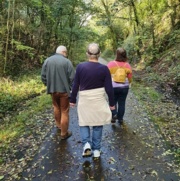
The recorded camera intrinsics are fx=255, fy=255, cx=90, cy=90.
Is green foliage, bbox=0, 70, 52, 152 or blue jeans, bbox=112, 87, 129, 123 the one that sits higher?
blue jeans, bbox=112, 87, 129, 123

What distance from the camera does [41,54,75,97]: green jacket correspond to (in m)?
5.42

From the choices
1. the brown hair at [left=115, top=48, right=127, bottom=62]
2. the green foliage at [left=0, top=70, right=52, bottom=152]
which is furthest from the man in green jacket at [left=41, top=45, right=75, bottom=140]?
the green foliage at [left=0, top=70, right=52, bottom=152]

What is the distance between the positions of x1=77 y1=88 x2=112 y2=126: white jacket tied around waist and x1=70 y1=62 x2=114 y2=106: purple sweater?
0.09 m

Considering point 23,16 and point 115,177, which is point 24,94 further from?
point 115,177

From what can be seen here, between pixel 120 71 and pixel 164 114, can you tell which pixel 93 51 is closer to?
pixel 120 71

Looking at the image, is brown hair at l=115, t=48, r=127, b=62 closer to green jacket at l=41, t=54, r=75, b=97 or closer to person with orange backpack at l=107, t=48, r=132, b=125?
person with orange backpack at l=107, t=48, r=132, b=125

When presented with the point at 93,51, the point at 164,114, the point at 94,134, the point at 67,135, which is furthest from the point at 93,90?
the point at 164,114

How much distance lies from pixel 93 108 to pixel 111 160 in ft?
3.71

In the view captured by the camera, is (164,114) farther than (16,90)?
No

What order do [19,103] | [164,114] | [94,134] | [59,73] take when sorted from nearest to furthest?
[94,134] → [59,73] → [164,114] → [19,103]

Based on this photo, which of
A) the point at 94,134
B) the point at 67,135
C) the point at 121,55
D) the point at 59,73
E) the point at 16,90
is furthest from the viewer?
the point at 16,90

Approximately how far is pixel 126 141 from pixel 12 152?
2515 mm

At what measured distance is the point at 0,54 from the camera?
36.8 feet

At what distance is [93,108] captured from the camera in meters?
4.60
